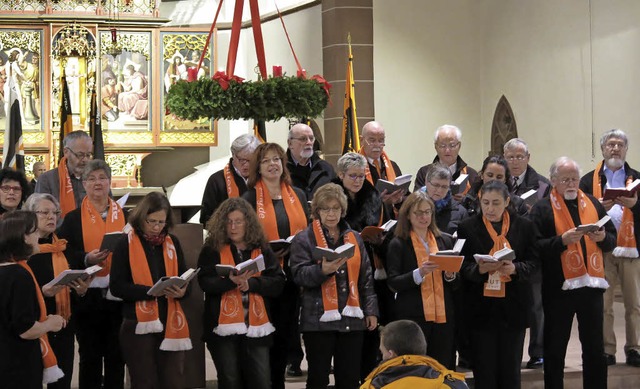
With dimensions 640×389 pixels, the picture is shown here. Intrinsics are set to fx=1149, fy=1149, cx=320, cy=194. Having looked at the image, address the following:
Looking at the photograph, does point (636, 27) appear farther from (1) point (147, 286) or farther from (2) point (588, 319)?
(1) point (147, 286)

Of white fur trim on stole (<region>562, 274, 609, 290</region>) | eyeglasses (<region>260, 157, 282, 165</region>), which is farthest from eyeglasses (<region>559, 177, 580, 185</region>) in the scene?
eyeglasses (<region>260, 157, 282, 165</region>)

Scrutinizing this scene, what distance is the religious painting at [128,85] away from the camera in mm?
12625

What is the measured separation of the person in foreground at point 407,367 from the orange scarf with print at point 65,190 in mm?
2880

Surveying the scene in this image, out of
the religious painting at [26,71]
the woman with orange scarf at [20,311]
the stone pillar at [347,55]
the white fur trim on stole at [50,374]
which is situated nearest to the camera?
the woman with orange scarf at [20,311]

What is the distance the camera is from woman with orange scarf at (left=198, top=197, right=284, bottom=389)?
20.7 feet

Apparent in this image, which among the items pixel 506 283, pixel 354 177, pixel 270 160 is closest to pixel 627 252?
pixel 506 283

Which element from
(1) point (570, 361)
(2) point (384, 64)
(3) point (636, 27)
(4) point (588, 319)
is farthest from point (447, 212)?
(2) point (384, 64)

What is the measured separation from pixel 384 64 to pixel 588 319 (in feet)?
19.2

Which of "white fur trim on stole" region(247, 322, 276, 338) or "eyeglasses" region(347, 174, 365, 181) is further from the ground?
"eyeglasses" region(347, 174, 365, 181)

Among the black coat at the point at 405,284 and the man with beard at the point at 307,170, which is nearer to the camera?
the black coat at the point at 405,284

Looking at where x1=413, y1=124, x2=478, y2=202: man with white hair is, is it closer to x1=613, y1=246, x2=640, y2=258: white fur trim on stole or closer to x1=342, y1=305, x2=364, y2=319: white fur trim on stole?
x1=613, y1=246, x2=640, y2=258: white fur trim on stole

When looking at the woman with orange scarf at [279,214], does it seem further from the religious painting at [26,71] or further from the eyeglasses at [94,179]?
the religious painting at [26,71]

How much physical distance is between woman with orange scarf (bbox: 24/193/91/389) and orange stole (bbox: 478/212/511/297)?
2268 mm

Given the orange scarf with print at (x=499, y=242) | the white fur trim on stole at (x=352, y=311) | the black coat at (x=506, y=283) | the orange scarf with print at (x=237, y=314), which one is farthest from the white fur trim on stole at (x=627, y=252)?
the orange scarf with print at (x=237, y=314)
